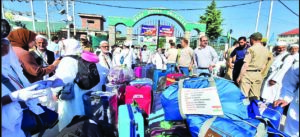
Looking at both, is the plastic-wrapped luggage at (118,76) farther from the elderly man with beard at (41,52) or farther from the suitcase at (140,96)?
the elderly man with beard at (41,52)

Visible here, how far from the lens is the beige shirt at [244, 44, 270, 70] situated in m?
3.82

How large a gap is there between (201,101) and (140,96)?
137cm

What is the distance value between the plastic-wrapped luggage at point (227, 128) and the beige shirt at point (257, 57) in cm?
209

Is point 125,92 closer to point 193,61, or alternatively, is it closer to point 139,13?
point 193,61

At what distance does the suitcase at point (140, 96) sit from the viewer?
3.36 meters

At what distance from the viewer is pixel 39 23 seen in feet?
106

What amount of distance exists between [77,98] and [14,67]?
1208mm

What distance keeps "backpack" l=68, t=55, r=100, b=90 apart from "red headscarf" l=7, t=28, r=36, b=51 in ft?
1.64

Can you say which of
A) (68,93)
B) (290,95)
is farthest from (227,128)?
(68,93)

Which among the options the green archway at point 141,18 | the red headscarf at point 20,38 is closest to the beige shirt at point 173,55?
the red headscarf at point 20,38

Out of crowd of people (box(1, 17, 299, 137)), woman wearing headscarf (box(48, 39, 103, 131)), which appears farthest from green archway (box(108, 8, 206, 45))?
woman wearing headscarf (box(48, 39, 103, 131))

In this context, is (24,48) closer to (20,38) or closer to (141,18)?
(20,38)

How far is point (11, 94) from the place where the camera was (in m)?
1.30

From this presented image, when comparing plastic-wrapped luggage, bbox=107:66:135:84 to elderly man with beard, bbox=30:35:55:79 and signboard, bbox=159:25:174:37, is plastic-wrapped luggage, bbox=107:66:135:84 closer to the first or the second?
elderly man with beard, bbox=30:35:55:79
